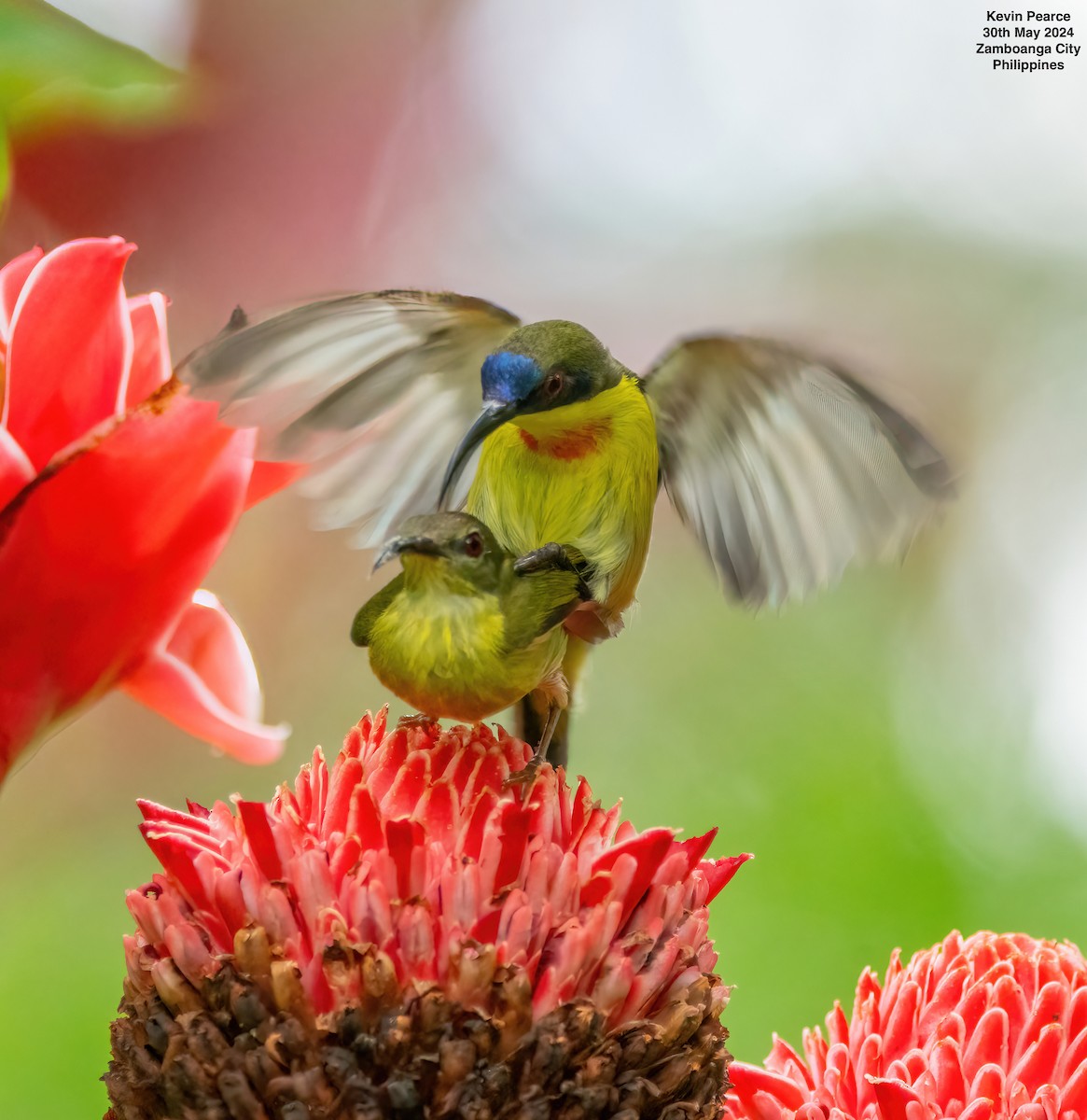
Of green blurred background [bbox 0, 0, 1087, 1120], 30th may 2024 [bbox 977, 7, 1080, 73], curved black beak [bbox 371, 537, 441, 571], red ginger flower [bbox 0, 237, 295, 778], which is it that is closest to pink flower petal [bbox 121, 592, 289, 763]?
red ginger flower [bbox 0, 237, 295, 778]

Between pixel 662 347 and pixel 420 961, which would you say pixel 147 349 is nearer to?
pixel 420 961

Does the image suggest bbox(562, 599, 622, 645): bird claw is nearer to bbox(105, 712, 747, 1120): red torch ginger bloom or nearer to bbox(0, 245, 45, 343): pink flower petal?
bbox(105, 712, 747, 1120): red torch ginger bloom

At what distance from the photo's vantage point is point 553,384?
297mm

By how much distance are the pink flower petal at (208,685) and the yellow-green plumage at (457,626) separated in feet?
0.28

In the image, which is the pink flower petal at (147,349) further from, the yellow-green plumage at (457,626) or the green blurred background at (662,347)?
the green blurred background at (662,347)

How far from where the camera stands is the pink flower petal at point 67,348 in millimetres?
290

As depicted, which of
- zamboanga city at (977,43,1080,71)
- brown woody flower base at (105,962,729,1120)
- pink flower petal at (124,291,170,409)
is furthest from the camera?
zamboanga city at (977,43,1080,71)

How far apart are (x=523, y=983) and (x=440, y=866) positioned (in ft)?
0.09

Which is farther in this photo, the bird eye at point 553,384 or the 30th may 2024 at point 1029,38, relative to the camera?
the 30th may 2024 at point 1029,38

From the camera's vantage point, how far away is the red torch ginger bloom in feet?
0.72

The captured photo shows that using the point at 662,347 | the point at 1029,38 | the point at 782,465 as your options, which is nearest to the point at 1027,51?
Answer: the point at 1029,38

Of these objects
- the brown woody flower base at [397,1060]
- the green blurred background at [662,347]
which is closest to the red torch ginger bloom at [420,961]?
the brown woody flower base at [397,1060]

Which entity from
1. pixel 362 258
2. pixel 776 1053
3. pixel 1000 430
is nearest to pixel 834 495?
pixel 776 1053

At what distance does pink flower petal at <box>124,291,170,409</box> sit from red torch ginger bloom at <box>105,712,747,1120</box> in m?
0.12
